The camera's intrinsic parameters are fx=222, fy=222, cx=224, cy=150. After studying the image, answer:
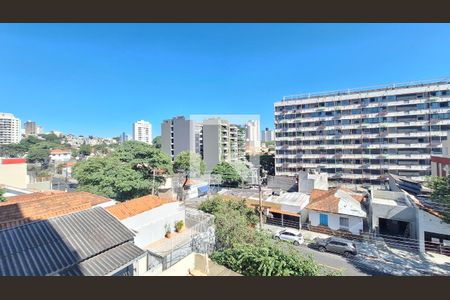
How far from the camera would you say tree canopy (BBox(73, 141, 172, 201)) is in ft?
29.0

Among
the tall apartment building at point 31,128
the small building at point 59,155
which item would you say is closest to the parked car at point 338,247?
the tall apartment building at point 31,128

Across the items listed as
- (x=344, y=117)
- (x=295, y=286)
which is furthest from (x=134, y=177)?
(x=344, y=117)

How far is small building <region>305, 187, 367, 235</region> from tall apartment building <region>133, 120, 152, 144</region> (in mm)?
29885

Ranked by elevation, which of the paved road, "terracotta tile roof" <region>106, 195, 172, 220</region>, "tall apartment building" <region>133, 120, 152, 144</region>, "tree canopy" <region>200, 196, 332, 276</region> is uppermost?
"tall apartment building" <region>133, 120, 152, 144</region>

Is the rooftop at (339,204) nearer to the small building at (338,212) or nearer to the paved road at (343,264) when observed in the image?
the small building at (338,212)

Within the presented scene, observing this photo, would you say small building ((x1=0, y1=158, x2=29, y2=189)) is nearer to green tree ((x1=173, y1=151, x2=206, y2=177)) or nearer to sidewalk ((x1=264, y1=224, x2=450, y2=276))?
green tree ((x1=173, y1=151, x2=206, y2=177))

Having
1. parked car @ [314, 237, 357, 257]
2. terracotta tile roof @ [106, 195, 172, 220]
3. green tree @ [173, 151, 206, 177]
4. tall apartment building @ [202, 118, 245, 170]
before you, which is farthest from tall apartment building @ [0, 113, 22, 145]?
parked car @ [314, 237, 357, 257]

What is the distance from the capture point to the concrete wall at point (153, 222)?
16.0 feet

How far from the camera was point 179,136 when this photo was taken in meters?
23.4

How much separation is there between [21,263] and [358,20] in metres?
4.14

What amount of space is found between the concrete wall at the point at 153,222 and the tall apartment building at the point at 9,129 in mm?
17732

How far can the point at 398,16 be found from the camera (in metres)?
1.94

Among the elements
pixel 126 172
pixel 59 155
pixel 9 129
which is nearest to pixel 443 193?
pixel 126 172

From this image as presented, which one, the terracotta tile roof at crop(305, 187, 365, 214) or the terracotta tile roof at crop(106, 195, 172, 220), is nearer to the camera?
the terracotta tile roof at crop(106, 195, 172, 220)
